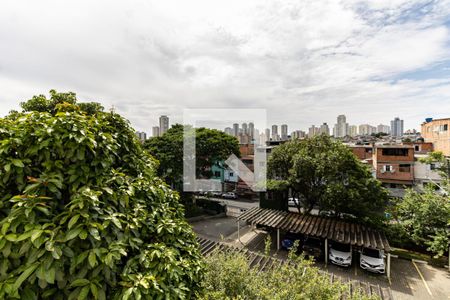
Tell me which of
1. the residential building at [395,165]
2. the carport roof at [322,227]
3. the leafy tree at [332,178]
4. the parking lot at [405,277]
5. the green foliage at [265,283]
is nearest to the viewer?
the green foliage at [265,283]

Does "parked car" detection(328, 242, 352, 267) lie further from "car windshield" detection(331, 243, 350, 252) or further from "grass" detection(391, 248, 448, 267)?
"grass" detection(391, 248, 448, 267)

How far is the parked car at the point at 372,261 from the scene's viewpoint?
8.73 metres

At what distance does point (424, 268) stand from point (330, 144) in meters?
6.42

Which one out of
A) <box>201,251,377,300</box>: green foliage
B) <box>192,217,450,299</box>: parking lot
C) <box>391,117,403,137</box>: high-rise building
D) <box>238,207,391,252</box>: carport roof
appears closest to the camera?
<box>201,251,377,300</box>: green foliage

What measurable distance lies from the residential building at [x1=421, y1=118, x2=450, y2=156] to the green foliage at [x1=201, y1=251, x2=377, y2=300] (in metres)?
20.0

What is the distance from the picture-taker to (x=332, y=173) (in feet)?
33.1

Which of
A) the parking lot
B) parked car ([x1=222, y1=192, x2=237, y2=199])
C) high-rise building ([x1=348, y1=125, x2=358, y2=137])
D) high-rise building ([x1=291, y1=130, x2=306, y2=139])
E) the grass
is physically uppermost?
high-rise building ([x1=348, y1=125, x2=358, y2=137])

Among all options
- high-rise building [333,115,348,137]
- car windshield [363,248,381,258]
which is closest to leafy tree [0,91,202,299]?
car windshield [363,248,381,258]

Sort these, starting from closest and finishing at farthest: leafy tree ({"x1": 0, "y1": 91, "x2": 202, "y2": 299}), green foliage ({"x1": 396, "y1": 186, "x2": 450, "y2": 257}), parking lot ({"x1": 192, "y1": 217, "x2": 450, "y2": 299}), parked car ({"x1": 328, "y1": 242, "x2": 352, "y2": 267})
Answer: leafy tree ({"x1": 0, "y1": 91, "x2": 202, "y2": 299})
parking lot ({"x1": 192, "y1": 217, "x2": 450, "y2": 299})
green foliage ({"x1": 396, "y1": 186, "x2": 450, "y2": 257})
parked car ({"x1": 328, "y1": 242, "x2": 352, "y2": 267})

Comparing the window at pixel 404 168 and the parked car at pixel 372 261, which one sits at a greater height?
the window at pixel 404 168

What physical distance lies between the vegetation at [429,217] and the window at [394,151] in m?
7.16

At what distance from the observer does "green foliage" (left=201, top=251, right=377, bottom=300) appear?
358 cm

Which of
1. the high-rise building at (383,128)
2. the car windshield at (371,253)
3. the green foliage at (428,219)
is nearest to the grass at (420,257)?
the green foliage at (428,219)

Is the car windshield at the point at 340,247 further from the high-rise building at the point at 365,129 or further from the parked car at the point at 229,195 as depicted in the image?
the high-rise building at the point at 365,129
